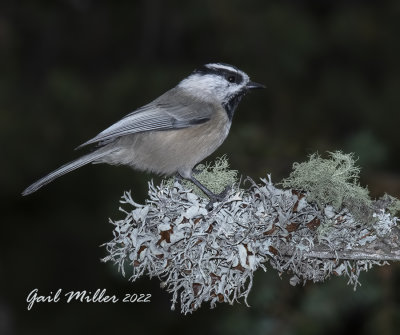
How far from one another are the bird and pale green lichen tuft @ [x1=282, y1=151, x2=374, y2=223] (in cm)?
84

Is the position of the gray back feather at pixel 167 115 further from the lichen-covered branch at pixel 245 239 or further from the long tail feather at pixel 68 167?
the lichen-covered branch at pixel 245 239

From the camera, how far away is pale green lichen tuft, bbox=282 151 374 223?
2.21 m

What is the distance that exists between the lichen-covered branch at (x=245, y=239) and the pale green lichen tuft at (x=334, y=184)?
1cm

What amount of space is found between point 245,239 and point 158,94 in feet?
8.61

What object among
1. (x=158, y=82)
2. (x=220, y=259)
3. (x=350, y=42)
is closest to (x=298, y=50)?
(x=350, y=42)

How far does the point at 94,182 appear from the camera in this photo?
5242 mm

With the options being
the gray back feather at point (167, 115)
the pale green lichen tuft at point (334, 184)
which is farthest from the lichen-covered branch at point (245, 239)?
the gray back feather at point (167, 115)

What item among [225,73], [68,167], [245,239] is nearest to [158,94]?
[225,73]

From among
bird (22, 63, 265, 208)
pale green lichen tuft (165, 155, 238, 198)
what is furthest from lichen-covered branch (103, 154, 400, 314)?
bird (22, 63, 265, 208)

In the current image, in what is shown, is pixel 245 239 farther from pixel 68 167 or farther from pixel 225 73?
pixel 225 73

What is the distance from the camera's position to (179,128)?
3.34 metres

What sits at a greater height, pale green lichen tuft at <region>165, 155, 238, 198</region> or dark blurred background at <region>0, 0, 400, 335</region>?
pale green lichen tuft at <region>165, 155, 238, 198</region>

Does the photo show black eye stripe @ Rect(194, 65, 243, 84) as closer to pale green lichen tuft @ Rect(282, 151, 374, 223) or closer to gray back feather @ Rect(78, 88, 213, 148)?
gray back feather @ Rect(78, 88, 213, 148)

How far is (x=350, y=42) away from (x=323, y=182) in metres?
3.25
